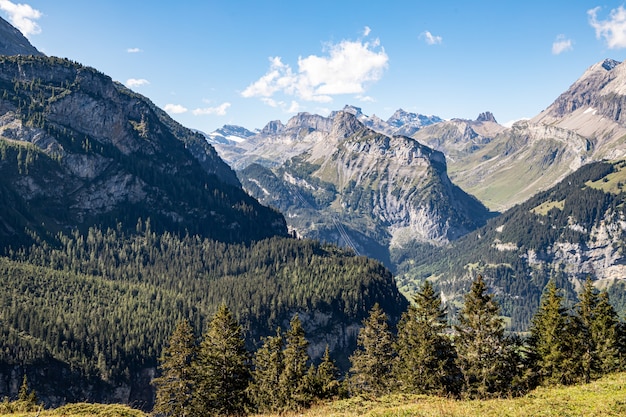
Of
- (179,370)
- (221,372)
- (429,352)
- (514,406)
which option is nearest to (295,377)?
(221,372)

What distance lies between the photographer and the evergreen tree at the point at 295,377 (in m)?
58.9

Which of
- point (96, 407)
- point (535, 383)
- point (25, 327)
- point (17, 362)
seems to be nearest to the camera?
point (96, 407)

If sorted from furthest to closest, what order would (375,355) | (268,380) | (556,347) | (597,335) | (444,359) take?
(375,355), (268,380), (597,335), (444,359), (556,347)

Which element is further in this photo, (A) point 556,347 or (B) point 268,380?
(B) point 268,380

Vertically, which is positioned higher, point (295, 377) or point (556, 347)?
point (556, 347)

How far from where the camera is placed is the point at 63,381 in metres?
144

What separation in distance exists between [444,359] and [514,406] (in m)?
25.5

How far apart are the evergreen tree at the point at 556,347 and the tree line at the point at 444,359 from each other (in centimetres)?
13

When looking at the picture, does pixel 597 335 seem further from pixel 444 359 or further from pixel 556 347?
pixel 444 359

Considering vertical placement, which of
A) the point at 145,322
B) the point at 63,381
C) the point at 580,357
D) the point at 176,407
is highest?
the point at 580,357

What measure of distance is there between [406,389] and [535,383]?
17.4 m

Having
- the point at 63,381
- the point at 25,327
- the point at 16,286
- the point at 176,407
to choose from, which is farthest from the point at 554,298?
the point at 16,286

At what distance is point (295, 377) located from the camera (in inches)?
2586

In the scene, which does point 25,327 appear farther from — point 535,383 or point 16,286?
point 535,383
